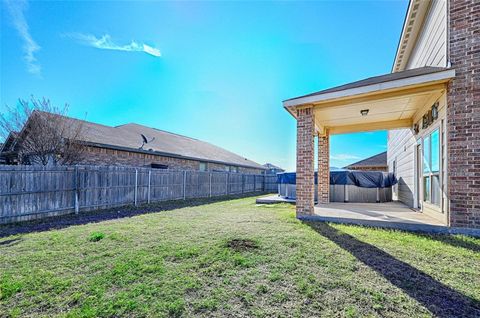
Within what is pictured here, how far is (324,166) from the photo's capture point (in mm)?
9625

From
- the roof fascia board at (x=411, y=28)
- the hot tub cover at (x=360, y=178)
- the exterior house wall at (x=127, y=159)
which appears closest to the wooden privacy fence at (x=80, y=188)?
the exterior house wall at (x=127, y=159)

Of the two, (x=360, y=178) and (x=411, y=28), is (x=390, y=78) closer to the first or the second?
(x=411, y=28)

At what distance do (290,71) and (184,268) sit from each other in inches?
395

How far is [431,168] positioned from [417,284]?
4780mm

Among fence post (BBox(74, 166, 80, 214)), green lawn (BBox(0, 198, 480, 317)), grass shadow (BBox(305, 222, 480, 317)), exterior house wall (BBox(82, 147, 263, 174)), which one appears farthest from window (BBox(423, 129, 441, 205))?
exterior house wall (BBox(82, 147, 263, 174))

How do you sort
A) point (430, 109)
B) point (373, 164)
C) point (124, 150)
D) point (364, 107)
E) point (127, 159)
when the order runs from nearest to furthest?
1. point (430, 109)
2. point (364, 107)
3. point (124, 150)
4. point (127, 159)
5. point (373, 164)

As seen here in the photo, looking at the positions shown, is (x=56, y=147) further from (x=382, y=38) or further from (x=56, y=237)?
(x=382, y=38)

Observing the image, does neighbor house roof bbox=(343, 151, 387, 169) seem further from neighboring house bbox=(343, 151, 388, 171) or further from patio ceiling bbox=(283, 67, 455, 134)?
patio ceiling bbox=(283, 67, 455, 134)

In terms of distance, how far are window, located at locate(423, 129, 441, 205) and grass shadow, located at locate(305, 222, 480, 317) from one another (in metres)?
→ 3.27

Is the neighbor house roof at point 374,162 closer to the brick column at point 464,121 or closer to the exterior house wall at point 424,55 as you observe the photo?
the exterior house wall at point 424,55

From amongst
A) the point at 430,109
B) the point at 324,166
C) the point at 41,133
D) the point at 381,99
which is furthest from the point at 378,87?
the point at 41,133

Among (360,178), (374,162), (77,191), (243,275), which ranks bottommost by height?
(243,275)

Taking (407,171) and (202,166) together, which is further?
(202,166)

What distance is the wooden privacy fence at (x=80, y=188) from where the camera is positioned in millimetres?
6609
